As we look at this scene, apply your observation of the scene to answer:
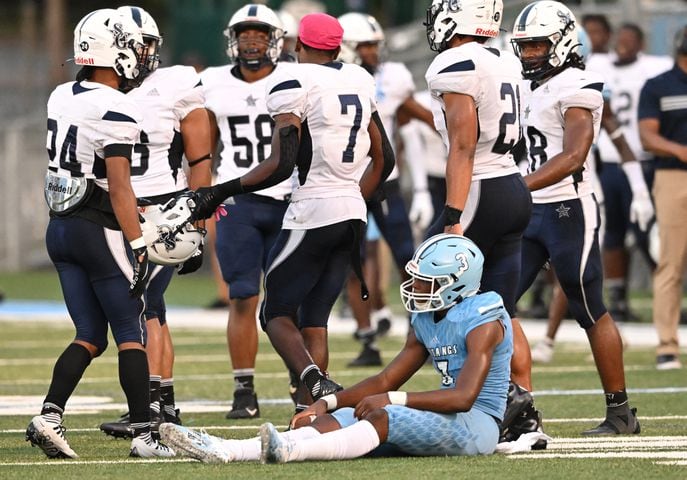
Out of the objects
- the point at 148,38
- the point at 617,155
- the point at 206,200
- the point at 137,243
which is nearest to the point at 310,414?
the point at 137,243

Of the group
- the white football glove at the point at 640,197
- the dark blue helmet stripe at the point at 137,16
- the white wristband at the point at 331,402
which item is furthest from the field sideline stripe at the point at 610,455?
the white football glove at the point at 640,197

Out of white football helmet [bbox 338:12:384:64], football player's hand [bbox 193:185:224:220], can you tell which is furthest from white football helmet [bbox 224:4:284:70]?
white football helmet [bbox 338:12:384:64]

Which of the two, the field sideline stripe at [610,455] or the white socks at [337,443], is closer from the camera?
the white socks at [337,443]

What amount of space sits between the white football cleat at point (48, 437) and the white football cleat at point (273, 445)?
0.98m

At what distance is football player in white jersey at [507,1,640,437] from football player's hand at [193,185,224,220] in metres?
1.51

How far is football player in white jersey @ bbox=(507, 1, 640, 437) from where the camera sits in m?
7.86

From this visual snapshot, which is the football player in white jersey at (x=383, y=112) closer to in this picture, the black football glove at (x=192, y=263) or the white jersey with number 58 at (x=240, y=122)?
the white jersey with number 58 at (x=240, y=122)

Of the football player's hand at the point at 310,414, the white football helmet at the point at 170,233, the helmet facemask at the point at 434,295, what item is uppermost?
the white football helmet at the point at 170,233

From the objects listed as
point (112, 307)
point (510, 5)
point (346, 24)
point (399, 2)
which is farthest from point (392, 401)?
point (399, 2)

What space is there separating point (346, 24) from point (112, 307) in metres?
5.17

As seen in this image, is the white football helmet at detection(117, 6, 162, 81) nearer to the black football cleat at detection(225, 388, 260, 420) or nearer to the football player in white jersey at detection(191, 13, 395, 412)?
the football player in white jersey at detection(191, 13, 395, 412)

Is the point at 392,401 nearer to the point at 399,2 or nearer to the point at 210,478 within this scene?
the point at 210,478

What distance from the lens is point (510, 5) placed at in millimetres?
20125

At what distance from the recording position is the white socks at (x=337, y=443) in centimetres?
634
